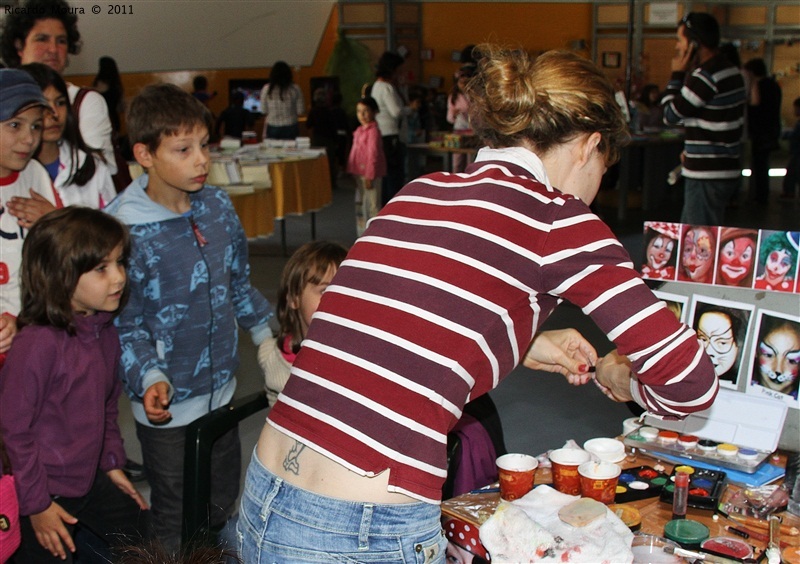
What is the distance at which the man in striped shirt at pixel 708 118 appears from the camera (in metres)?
4.94

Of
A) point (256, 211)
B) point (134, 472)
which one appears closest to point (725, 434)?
point (134, 472)

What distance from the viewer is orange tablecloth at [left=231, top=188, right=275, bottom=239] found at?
6125mm

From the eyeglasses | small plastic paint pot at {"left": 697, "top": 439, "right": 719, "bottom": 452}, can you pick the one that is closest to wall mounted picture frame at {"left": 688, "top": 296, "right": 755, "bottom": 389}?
the eyeglasses

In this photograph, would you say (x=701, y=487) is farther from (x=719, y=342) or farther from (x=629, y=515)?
(x=719, y=342)

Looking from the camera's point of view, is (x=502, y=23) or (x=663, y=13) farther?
(x=502, y=23)

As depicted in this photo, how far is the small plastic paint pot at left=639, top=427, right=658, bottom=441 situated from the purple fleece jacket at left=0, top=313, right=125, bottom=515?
1334 millimetres

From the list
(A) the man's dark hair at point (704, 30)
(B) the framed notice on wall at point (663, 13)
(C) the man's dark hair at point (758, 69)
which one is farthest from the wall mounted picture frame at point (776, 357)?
(B) the framed notice on wall at point (663, 13)

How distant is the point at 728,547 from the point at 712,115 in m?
4.05

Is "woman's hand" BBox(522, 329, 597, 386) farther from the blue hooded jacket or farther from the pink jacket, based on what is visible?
the pink jacket

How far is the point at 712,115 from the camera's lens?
16.4 feet

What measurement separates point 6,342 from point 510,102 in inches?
58.7

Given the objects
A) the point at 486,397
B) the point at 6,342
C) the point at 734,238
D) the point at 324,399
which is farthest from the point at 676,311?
the point at 6,342

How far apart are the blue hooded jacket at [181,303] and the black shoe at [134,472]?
105 centimetres

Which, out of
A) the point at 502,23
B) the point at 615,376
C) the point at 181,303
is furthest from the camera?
the point at 502,23
